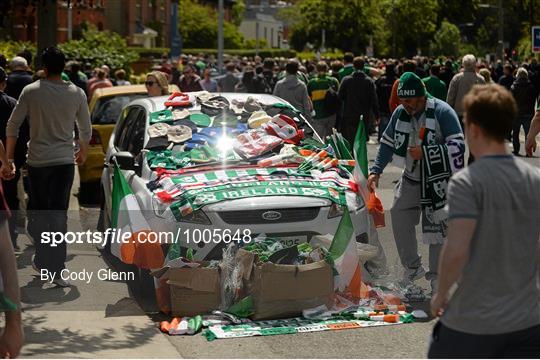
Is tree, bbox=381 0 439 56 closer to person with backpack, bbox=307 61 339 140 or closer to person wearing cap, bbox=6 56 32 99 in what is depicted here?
person with backpack, bbox=307 61 339 140

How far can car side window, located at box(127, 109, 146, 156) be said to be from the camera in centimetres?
1017

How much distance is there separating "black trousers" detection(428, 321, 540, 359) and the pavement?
2800 millimetres

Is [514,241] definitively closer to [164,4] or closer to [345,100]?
[345,100]

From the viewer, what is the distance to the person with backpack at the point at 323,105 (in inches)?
732

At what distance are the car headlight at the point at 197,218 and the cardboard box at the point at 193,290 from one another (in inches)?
15.5

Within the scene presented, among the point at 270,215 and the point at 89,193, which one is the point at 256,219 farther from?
the point at 89,193

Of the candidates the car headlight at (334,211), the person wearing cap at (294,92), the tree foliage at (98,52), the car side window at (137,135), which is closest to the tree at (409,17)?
the tree foliage at (98,52)

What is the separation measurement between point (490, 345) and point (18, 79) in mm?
9139

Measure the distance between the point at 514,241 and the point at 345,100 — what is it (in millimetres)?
14223

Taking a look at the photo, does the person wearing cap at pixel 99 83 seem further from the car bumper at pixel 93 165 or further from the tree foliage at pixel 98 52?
the tree foliage at pixel 98 52

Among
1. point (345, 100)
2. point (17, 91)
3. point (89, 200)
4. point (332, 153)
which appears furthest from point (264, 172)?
point (345, 100)

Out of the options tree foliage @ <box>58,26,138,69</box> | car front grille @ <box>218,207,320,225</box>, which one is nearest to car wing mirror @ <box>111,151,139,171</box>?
car front grille @ <box>218,207,320,225</box>

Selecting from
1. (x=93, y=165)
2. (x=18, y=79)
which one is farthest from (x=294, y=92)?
(x=18, y=79)

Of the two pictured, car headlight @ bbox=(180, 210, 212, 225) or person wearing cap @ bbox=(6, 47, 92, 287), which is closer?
car headlight @ bbox=(180, 210, 212, 225)
